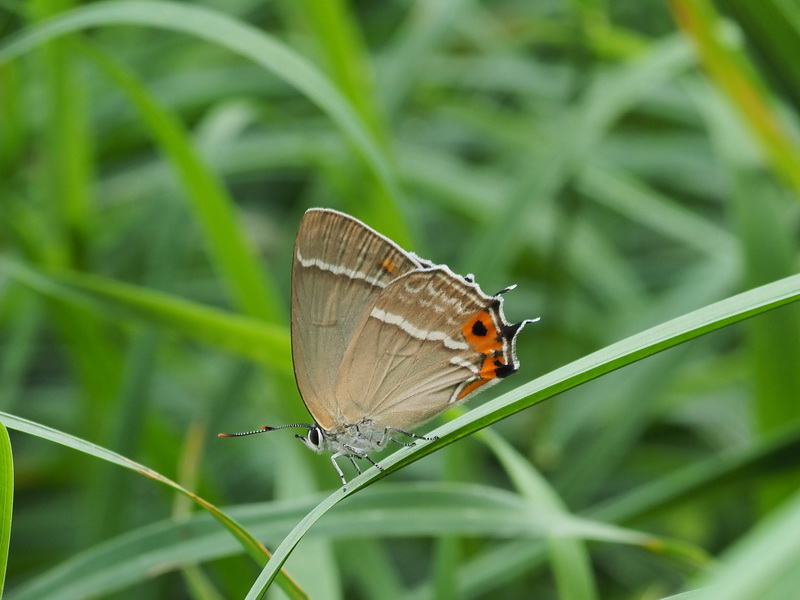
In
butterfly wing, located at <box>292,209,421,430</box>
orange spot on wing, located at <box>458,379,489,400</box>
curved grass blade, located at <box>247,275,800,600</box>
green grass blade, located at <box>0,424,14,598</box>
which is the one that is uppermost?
butterfly wing, located at <box>292,209,421,430</box>

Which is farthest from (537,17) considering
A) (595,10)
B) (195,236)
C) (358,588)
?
(358,588)

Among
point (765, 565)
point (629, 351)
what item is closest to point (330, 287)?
point (629, 351)

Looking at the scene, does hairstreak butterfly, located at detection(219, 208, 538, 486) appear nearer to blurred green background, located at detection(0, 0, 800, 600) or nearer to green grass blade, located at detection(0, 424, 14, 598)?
blurred green background, located at detection(0, 0, 800, 600)

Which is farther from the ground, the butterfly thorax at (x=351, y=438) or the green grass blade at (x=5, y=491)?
the butterfly thorax at (x=351, y=438)

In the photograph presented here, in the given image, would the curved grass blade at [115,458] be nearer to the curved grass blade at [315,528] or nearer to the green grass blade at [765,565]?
the curved grass blade at [315,528]

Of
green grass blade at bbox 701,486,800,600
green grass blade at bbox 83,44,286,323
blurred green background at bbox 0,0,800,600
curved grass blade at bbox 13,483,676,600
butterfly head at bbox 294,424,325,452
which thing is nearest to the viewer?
green grass blade at bbox 701,486,800,600

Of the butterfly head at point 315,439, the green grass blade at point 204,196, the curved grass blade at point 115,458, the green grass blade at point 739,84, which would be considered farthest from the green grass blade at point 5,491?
the green grass blade at point 739,84

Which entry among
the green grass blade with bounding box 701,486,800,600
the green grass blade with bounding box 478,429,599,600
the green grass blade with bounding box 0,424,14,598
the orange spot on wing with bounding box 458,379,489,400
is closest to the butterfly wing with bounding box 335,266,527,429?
the orange spot on wing with bounding box 458,379,489,400
